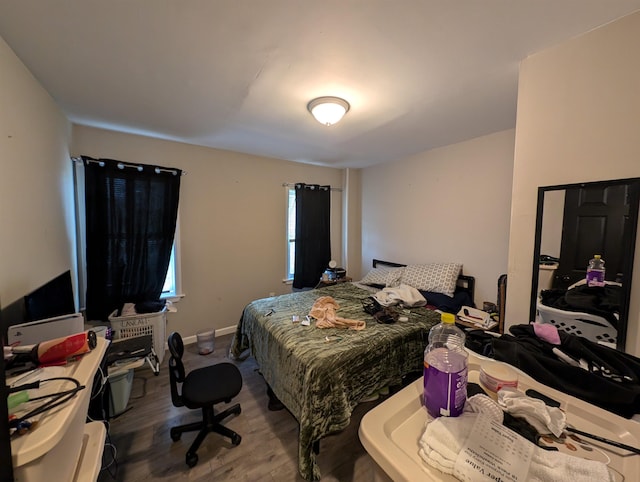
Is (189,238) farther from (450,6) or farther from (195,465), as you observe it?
(450,6)

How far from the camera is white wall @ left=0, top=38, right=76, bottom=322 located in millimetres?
1278

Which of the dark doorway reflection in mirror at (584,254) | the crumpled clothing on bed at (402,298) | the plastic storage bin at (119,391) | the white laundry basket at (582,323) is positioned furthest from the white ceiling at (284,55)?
the plastic storage bin at (119,391)

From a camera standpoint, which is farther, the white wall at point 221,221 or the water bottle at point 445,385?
the white wall at point 221,221

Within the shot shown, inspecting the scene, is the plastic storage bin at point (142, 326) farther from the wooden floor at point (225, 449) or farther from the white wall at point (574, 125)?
the white wall at point (574, 125)

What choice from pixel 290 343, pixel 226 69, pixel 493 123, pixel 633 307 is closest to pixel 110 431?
pixel 290 343

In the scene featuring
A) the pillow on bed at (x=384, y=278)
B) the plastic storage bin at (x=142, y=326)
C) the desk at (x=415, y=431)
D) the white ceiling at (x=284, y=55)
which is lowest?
the plastic storage bin at (x=142, y=326)

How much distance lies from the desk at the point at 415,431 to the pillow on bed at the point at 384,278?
7.83 feet

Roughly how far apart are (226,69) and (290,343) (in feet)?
6.13

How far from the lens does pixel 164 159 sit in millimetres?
2867

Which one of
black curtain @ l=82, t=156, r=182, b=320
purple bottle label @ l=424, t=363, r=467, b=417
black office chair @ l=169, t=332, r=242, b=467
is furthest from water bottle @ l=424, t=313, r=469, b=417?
black curtain @ l=82, t=156, r=182, b=320

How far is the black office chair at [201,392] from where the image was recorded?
1632mm

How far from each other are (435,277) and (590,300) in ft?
5.79

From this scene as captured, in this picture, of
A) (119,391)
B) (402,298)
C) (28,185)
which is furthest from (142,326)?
(402,298)

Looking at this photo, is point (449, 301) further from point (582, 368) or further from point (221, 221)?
point (221, 221)
